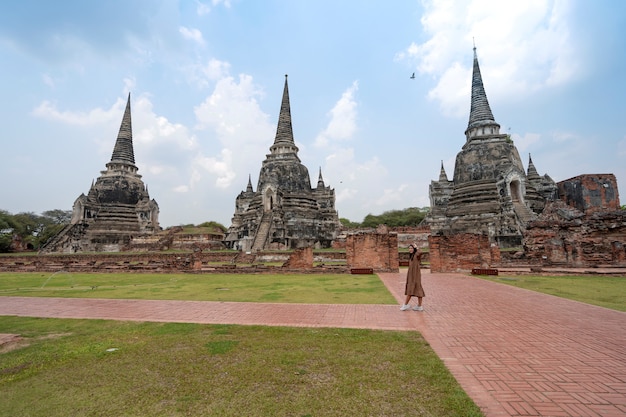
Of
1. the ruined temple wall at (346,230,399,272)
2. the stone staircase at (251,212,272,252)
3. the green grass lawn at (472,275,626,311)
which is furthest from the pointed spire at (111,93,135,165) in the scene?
the green grass lawn at (472,275,626,311)

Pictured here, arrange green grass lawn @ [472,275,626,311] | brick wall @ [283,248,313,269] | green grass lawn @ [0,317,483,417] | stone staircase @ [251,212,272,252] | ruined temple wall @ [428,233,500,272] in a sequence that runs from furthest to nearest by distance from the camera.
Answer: stone staircase @ [251,212,272,252] → brick wall @ [283,248,313,269] → ruined temple wall @ [428,233,500,272] → green grass lawn @ [472,275,626,311] → green grass lawn @ [0,317,483,417]

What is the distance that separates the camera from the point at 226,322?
5.95 metres

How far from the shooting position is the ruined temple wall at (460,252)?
48.2 feet

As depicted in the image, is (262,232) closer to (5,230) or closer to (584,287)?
(584,287)

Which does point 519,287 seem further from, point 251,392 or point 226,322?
point 251,392

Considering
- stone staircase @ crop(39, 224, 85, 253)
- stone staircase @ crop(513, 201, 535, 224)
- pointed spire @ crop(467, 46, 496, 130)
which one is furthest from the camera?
pointed spire @ crop(467, 46, 496, 130)

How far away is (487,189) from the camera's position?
95.7ft

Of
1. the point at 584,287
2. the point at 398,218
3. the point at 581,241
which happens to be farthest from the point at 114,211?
the point at 398,218

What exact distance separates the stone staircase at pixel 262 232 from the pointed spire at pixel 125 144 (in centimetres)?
2101

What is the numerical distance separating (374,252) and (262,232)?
570 inches

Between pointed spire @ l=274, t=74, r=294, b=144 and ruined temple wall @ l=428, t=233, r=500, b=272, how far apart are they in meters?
24.2

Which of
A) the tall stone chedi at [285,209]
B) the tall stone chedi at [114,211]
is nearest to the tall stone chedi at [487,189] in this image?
the tall stone chedi at [285,209]

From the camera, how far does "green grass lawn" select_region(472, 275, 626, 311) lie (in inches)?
313

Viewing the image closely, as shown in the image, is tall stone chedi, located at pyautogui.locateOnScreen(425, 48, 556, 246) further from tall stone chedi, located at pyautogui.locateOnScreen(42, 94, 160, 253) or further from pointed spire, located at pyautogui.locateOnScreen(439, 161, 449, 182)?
tall stone chedi, located at pyautogui.locateOnScreen(42, 94, 160, 253)
